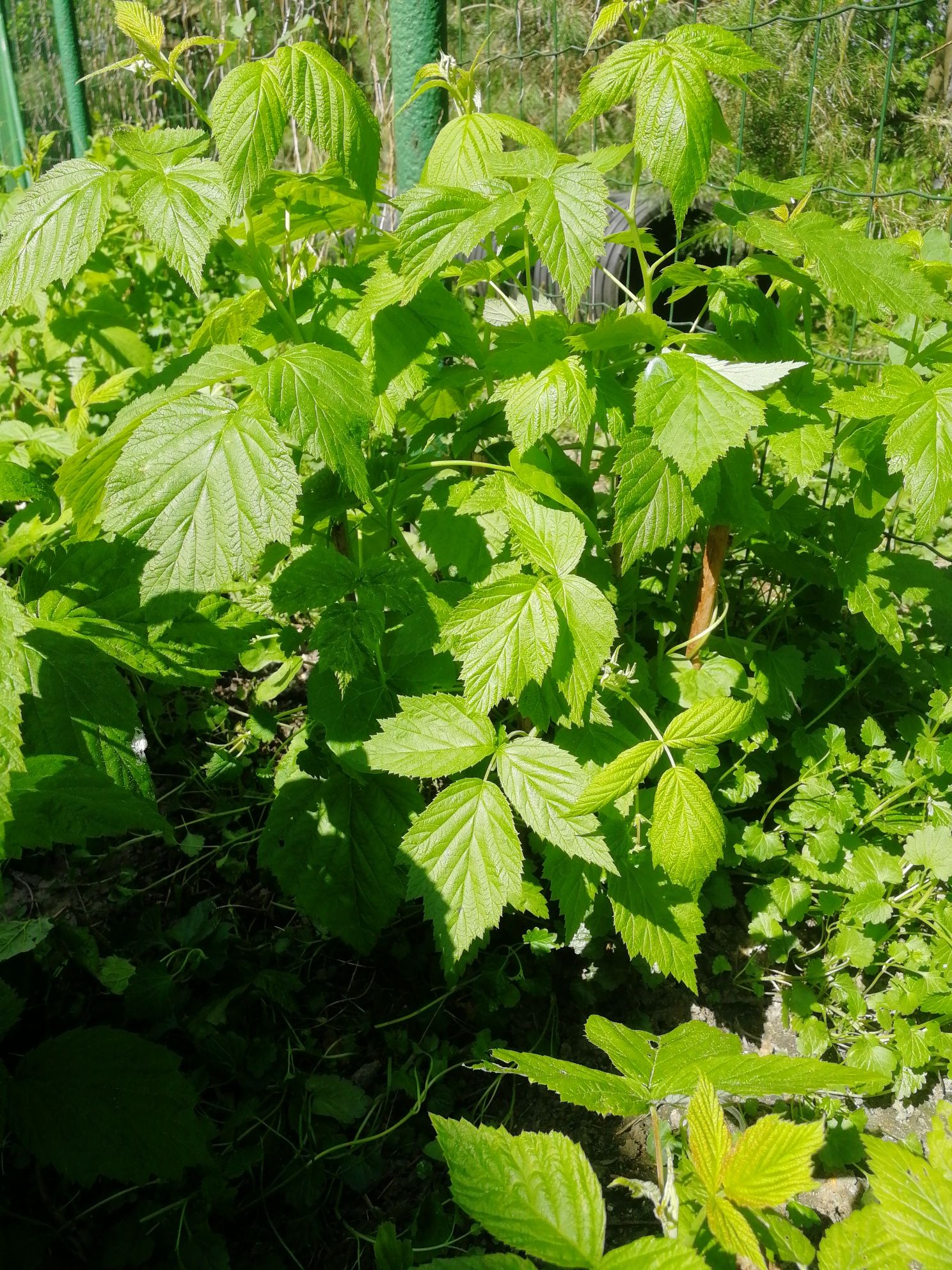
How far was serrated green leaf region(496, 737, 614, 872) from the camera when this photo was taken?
4.49 feet

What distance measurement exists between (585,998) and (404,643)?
79 centimetres

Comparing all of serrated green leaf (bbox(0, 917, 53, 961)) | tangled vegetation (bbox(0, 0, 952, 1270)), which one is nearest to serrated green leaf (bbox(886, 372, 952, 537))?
tangled vegetation (bbox(0, 0, 952, 1270))

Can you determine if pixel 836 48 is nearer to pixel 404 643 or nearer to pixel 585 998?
pixel 404 643

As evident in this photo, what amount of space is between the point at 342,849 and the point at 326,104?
1.20m

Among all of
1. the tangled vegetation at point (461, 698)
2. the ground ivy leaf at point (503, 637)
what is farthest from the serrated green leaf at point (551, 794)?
the ground ivy leaf at point (503, 637)

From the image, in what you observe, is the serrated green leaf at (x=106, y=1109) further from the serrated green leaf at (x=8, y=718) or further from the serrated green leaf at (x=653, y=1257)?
the serrated green leaf at (x=653, y=1257)

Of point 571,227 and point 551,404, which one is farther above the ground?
point 571,227

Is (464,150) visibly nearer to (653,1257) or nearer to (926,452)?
(926,452)

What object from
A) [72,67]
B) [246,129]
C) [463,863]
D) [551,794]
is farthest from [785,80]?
[72,67]

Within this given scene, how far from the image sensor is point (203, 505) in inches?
52.2

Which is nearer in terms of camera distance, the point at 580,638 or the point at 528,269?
the point at 580,638

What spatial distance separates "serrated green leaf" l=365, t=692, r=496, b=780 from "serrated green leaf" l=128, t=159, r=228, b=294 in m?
0.69

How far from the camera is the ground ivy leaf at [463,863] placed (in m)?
1.38

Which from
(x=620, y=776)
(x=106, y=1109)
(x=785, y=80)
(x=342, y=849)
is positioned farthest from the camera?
(x=785, y=80)
